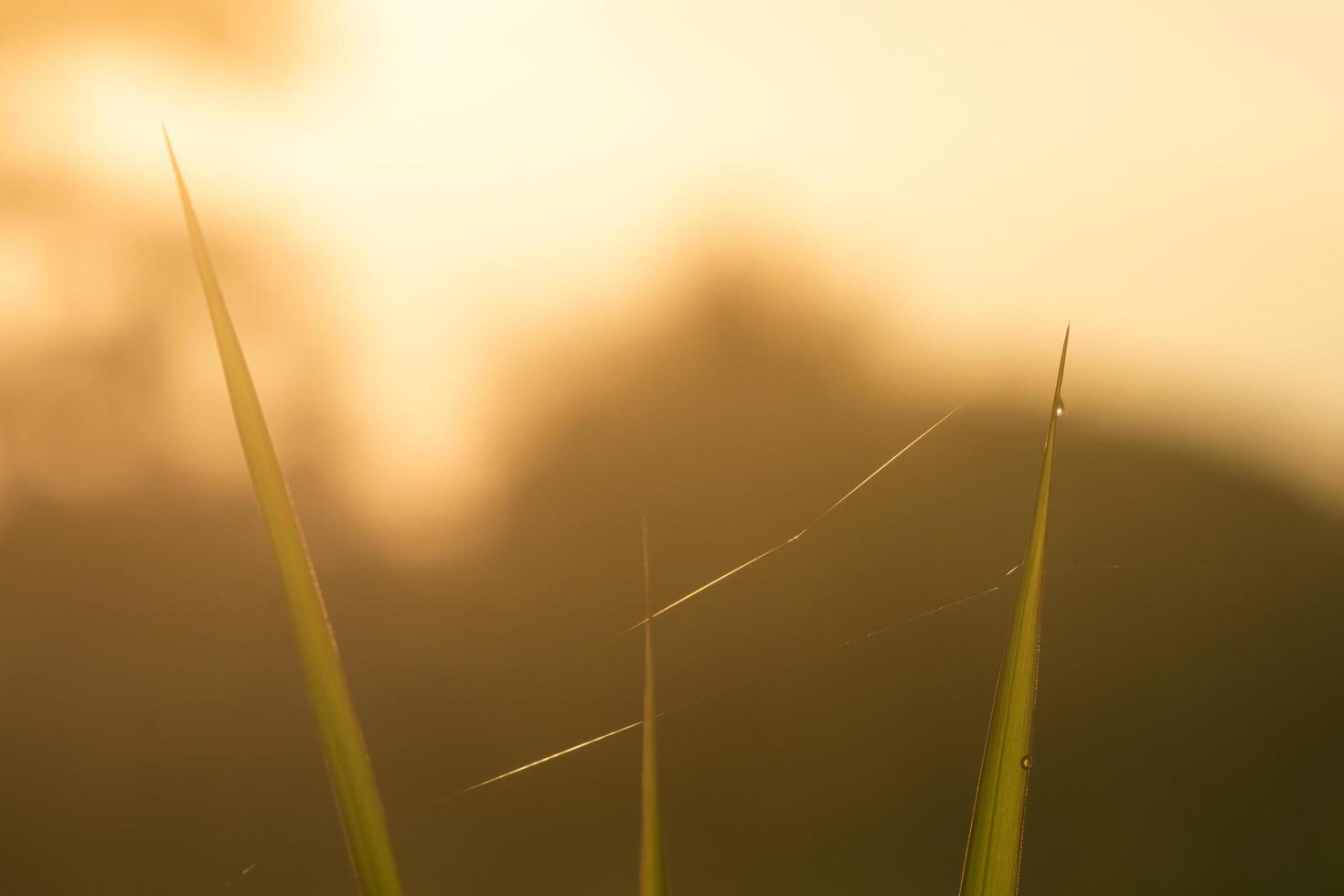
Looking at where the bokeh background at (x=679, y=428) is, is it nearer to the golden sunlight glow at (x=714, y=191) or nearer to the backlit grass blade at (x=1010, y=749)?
the golden sunlight glow at (x=714, y=191)

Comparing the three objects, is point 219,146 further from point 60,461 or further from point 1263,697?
point 1263,697

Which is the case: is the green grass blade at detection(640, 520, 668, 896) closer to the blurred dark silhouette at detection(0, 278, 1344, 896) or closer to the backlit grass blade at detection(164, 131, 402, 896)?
the backlit grass blade at detection(164, 131, 402, 896)

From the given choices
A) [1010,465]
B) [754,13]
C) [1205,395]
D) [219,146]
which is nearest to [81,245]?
[219,146]

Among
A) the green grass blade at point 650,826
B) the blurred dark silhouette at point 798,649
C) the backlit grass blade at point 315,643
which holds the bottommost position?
the blurred dark silhouette at point 798,649

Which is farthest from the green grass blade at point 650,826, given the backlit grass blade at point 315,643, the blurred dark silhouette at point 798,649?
the blurred dark silhouette at point 798,649

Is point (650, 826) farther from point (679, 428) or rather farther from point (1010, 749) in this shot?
point (679, 428)

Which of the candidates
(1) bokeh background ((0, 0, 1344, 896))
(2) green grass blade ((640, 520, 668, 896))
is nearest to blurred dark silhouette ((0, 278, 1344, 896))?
(1) bokeh background ((0, 0, 1344, 896))

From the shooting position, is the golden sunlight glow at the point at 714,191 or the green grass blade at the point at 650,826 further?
the golden sunlight glow at the point at 714,191

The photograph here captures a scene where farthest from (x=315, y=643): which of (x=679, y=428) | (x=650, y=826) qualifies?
(x=679, y=428)
